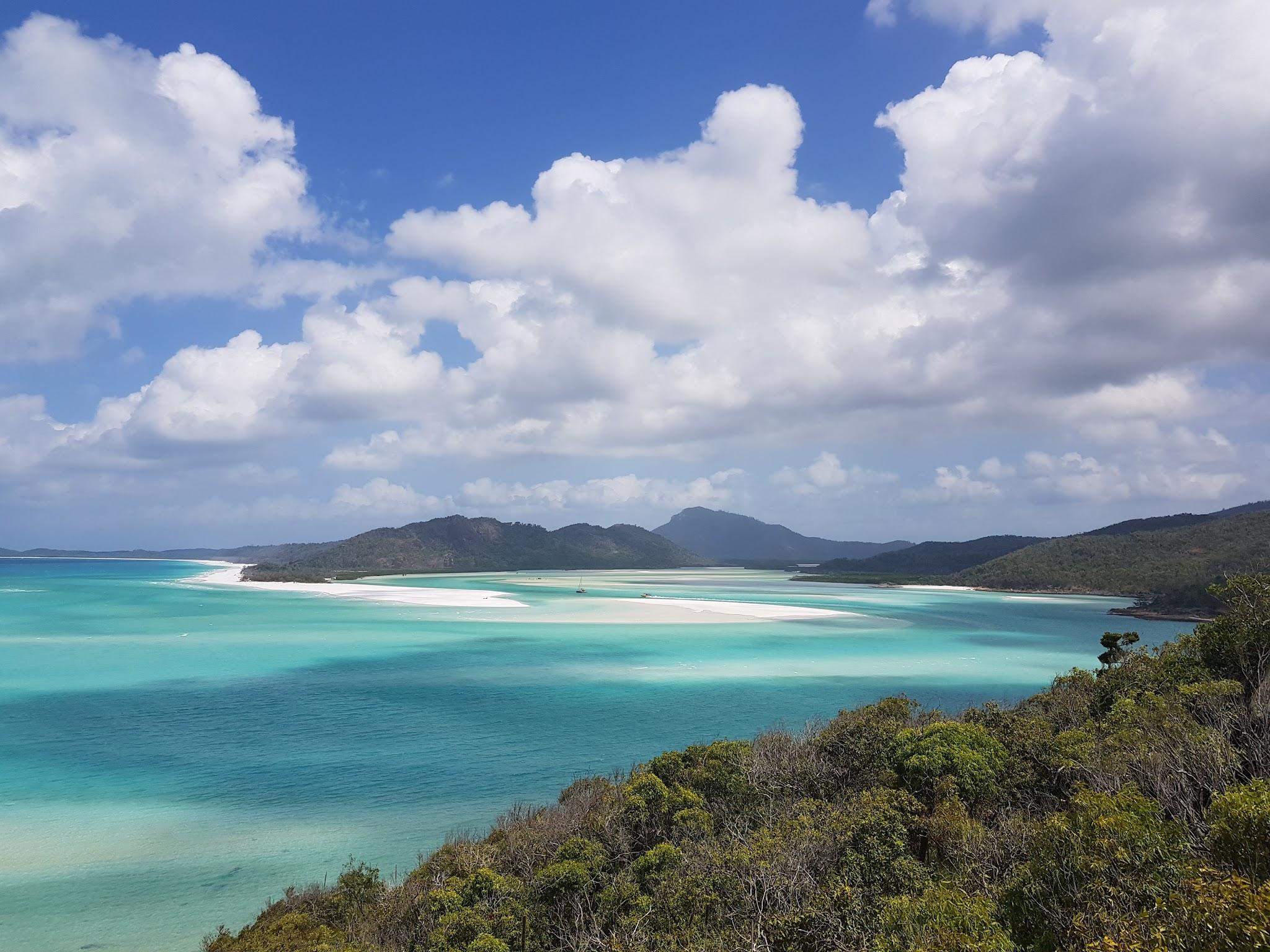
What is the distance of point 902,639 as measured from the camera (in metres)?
44.0

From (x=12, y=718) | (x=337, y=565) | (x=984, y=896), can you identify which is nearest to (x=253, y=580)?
(x=337, y=565)

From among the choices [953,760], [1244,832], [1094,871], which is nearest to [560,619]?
[953,760]

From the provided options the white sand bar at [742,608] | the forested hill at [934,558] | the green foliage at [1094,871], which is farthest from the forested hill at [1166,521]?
the green foliage at [1094,871]

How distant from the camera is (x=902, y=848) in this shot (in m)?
8.49

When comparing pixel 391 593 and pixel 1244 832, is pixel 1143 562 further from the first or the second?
pixel 1244 832

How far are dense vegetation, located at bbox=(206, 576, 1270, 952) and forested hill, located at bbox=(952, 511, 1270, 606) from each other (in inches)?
2446

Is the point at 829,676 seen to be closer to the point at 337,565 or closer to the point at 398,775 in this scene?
the point at 398,775

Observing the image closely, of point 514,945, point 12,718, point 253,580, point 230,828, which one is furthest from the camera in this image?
→ point 253,580

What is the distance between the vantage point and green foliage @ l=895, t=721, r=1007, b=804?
1062 centimetres

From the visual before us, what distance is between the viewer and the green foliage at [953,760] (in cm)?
1062

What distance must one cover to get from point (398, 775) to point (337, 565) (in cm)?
14122

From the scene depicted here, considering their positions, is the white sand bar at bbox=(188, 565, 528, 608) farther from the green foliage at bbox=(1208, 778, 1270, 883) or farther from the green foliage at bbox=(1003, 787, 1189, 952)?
the green foliage at bbox=(1208, 778, 1270, 883)

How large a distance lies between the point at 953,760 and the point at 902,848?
9.78 feet

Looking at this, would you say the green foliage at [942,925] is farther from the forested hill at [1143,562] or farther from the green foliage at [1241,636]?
the forested hill at [1143,562]
